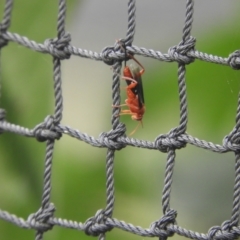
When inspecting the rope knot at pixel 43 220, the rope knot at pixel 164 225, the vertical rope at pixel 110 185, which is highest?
the vertical rope at pixel 110 185

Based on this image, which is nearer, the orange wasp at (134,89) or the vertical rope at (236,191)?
the vertical rope at (236,191)

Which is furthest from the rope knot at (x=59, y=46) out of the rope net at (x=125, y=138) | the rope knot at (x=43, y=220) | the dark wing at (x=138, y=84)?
the rope knot at (x=43, y=220)

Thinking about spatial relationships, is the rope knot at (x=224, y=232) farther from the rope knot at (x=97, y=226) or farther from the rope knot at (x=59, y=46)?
the rope knot at (x=59, y=46)

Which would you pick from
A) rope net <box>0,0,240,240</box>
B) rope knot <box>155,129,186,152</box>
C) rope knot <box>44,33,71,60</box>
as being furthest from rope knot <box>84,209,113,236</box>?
rope knot <box>44,33,71,60</box>

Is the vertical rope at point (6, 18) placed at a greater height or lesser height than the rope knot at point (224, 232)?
greater

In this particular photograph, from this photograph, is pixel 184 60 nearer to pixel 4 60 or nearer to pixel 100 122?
pixel 100 122

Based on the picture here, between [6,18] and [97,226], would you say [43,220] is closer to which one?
[97,226]

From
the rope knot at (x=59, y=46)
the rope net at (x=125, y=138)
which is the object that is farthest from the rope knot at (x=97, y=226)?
the rope knot at (x=59, y=46)

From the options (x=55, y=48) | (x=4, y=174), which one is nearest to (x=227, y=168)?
(x=4, y=174)

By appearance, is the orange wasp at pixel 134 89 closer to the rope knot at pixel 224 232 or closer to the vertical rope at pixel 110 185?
the vertical rope at pixel 110 185
